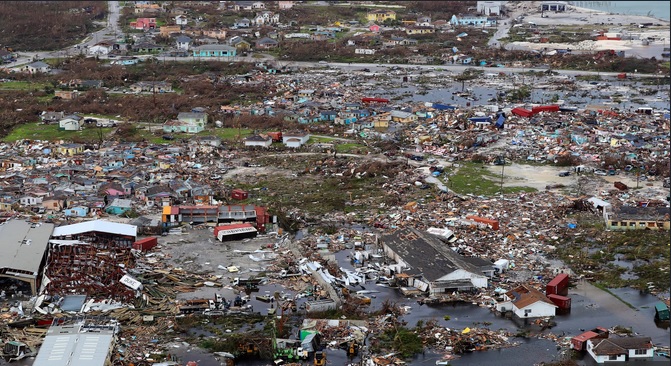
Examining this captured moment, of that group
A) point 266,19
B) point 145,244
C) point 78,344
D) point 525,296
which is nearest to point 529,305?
point 525,296

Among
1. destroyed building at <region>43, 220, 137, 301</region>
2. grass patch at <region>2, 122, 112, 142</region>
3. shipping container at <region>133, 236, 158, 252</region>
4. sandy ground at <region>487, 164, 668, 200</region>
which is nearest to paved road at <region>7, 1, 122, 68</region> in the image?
grass patch at <region>2, 122, 112, 142</region>

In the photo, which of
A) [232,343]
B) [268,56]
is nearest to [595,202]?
[232,343]

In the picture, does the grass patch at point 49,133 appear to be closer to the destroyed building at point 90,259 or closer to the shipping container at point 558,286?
the destroyed building at point 90,259

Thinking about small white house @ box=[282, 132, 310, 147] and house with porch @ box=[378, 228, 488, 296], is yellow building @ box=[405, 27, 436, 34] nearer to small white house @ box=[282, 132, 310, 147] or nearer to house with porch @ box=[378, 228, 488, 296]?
small white house @ box=[282, 132, 310, 147]

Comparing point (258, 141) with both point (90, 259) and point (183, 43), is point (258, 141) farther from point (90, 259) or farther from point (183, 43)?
point (183, 43)

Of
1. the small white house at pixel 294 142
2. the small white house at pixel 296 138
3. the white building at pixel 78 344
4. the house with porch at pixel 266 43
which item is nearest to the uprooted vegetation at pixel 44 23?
the house with porch at pixel 266 43

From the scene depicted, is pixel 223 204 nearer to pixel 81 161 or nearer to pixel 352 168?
pixel 352 168
